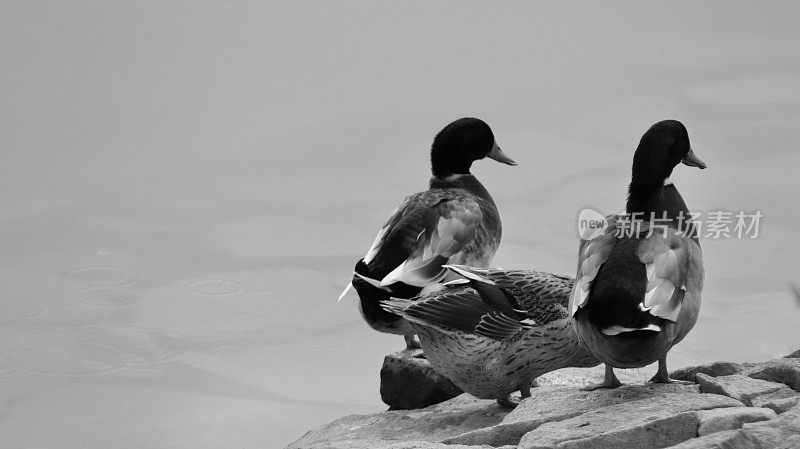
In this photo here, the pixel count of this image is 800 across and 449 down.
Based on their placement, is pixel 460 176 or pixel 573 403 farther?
pixel 460 176

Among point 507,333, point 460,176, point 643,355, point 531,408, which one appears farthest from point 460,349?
point 460,176

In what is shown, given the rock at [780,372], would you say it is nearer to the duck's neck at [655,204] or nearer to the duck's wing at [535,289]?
the duck's neck at [655,204]

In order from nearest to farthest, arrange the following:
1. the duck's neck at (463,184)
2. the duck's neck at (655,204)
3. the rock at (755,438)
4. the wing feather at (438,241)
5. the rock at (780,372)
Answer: the rock at (755,438) → the rock at (780,372) → the duck's neck at (655,204) → the wing feather at (438,241) → the duck's neck at (463,184)

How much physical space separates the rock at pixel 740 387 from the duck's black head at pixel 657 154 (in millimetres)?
798

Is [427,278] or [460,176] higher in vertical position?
[460,176]

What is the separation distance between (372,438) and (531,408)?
0.74m

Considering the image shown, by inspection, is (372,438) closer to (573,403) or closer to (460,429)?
(460,429)

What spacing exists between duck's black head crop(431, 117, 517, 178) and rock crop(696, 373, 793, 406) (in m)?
2.96

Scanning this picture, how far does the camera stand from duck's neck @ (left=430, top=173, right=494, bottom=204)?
7.28 m

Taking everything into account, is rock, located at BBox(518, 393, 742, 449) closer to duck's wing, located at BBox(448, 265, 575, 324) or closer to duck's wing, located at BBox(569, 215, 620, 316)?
duck's wing, located at BBox(569, 215, 620, 316)

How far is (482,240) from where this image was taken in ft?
21.8

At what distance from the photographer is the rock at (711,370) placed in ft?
16.2

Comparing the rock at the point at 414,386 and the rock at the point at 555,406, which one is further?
the rock at the point at 414,386

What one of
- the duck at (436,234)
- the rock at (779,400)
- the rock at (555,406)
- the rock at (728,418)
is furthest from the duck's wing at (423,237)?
the rock at (728,418)
